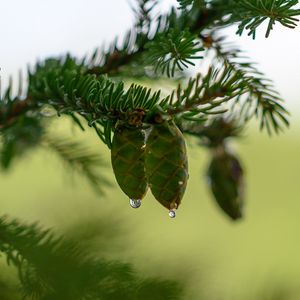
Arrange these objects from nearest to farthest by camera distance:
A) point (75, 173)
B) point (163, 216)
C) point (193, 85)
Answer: point (193, 85), point (75, 173), point (163, 216)

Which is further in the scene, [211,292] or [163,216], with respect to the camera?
[163,216]

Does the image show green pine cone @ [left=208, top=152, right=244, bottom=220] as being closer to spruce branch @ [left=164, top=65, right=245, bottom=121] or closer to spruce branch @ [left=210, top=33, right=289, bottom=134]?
spruce branch @ [left=210, top=33, right=289, bottom=134]

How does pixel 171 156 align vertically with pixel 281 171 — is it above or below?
above

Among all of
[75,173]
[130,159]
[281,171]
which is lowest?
[281,171]

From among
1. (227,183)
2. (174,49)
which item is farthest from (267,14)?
(227,183)

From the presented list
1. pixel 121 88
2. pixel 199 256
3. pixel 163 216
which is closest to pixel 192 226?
pixel 163 216

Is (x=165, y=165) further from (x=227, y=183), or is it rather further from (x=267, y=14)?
(x=227, y=183)

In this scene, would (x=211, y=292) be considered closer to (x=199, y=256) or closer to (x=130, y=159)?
(x=199, y=256)

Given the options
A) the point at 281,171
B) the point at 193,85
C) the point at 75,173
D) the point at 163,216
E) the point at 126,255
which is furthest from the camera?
the point at 281,171

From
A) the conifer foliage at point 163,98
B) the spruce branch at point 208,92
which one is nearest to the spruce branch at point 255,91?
the conifer foliage at point 163,98
